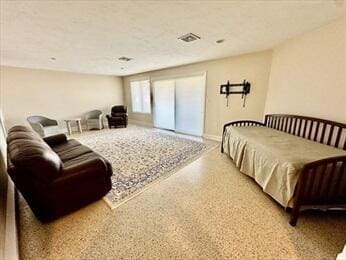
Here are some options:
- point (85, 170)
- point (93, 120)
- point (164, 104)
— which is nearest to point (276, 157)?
point (85, 170)

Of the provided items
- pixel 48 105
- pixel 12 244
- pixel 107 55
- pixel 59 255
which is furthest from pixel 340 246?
pixel 48 105

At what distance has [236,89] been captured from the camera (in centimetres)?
409

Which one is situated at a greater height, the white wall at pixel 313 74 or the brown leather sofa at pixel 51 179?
the white wall at pixel 313 74

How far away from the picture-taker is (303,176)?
1493 mm

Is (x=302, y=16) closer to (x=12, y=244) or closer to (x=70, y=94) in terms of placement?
(x=12, y=244)

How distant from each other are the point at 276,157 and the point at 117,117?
5.96 m

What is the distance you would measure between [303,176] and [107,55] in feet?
13.6

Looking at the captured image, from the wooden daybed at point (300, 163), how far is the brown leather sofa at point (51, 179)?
2.03 meters

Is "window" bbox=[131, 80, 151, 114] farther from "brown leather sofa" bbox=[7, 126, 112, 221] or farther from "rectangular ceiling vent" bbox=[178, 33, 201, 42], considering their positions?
"brown leather sofa" bbox=[7, 126, 112, 221]

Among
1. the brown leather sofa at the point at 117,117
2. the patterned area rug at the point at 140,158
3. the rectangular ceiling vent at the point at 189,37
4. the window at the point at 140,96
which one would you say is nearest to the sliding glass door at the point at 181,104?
the window at the point at 140,96

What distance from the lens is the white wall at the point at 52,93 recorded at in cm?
477

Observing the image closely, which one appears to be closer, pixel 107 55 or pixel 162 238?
pixel 162 238

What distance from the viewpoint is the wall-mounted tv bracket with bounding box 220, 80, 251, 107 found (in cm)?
387

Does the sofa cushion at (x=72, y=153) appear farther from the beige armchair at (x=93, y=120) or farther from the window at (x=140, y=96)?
the window at (x=140, y=96)
